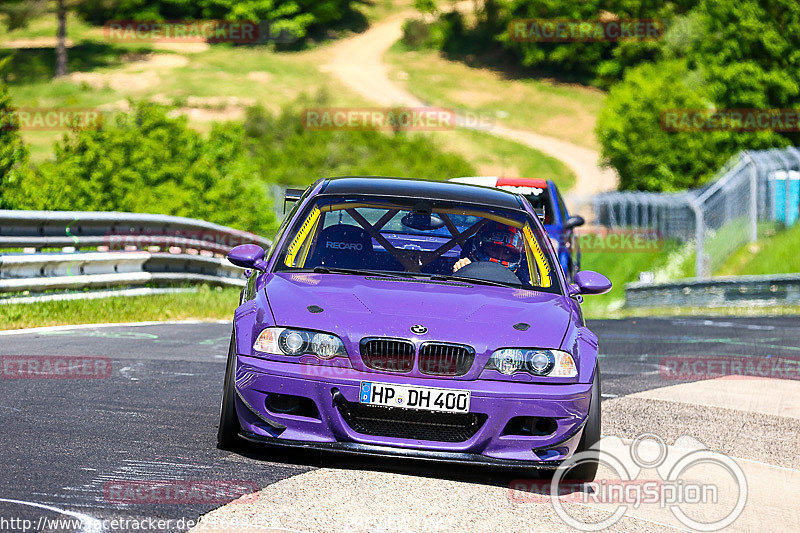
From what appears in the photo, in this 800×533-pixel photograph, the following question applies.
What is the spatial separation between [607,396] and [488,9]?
105871 millimetres

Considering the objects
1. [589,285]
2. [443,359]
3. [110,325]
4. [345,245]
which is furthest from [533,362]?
[110,325]

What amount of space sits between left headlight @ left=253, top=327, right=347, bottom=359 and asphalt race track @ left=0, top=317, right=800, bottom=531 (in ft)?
2.03

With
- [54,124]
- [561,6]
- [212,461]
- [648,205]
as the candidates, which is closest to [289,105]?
[54,124]

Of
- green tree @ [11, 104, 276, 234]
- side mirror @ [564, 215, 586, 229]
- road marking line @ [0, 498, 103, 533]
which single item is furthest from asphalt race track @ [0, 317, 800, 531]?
green tree @ [11, 104, 276, 234]

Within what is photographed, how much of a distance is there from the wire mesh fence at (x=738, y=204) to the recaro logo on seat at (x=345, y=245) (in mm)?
26670

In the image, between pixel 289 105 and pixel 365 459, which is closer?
pixel 365 459

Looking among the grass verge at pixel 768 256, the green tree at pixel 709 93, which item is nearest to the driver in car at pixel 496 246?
the grass verge at pixel 768 256

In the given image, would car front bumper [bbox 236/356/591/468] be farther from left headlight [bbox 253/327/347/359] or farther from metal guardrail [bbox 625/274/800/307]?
metal guardrail [bbox 625/274/800/307]

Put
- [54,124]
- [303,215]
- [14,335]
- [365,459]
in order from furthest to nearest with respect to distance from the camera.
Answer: [54,124] < [14,335] < [303,215] < [365,459]

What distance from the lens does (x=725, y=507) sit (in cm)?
645

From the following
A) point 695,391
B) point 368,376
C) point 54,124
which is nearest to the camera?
point 368,376

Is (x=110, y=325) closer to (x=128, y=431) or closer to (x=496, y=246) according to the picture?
(x=128, y=431)

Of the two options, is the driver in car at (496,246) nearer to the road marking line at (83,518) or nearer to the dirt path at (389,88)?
the road marking line at (83,518)

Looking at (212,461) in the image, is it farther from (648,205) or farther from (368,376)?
(648,205)
